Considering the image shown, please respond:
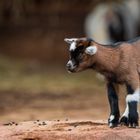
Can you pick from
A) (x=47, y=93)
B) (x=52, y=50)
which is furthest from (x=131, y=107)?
(x=52, y=50)

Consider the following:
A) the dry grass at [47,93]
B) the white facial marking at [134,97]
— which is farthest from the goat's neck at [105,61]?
the dry grass at [47,93]

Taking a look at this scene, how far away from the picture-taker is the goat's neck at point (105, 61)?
5824 mm

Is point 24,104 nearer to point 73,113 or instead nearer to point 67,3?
point 73,113

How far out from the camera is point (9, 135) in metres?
5.90

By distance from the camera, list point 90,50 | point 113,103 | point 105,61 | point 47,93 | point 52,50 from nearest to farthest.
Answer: point 90,50, point 105,61, point 113,103, point 47,93, point 52,50

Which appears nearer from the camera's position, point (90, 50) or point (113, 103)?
point (90, 50)

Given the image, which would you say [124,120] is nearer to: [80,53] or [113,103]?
[113,103]

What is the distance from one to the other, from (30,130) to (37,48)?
12.3 m

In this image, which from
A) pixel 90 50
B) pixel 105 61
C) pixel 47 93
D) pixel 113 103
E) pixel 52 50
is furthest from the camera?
pixel 52 50

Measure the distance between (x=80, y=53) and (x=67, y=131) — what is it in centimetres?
66

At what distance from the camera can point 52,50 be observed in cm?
1827

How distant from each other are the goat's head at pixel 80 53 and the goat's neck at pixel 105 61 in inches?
2.9

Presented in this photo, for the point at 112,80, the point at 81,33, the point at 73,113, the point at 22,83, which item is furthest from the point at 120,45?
the point at 81,33

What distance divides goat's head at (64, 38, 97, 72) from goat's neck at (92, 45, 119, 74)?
0.25 ft
